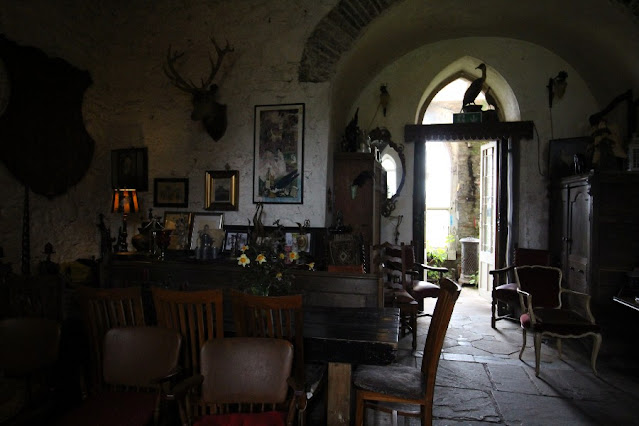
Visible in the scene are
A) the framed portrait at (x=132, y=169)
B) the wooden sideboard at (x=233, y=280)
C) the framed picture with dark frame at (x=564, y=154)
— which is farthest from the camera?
the framed picture with dark frame at (x=564, y=154)

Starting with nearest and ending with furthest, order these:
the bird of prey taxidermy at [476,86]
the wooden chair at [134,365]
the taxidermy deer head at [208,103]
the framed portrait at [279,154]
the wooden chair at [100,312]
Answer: the wooden chair at [134,365] < the wooden chair at [100,312] < the taxidermy deer head at [208,103] < the framed portrait at [279,154] < the bird of prey taxidermy at [476,86]

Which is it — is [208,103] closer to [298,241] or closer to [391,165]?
[298,241]

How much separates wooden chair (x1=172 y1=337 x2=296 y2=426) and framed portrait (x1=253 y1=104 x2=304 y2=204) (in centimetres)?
303

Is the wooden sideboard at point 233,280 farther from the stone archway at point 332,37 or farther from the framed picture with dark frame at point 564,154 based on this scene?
the framed picture with dark frame at point 564,154

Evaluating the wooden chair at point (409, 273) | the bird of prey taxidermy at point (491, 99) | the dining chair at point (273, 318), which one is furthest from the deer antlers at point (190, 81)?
the bird of prey taxidermy at point (491, 99)

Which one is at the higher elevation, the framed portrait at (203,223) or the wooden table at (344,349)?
the framed portrait at (203,223)

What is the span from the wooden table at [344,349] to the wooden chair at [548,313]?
2210mm

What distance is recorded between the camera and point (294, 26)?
4.86 metres

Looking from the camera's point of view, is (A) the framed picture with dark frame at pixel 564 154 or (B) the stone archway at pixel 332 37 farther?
(A) the framed picture with dark frame at pixel 564 154

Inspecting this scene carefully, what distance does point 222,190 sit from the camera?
5086 millimetres

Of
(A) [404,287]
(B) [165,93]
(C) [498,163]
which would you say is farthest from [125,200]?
(C) [498,163]

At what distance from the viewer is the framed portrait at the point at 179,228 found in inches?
202

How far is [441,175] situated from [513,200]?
13.5ft

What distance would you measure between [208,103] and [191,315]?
3.30 meters
